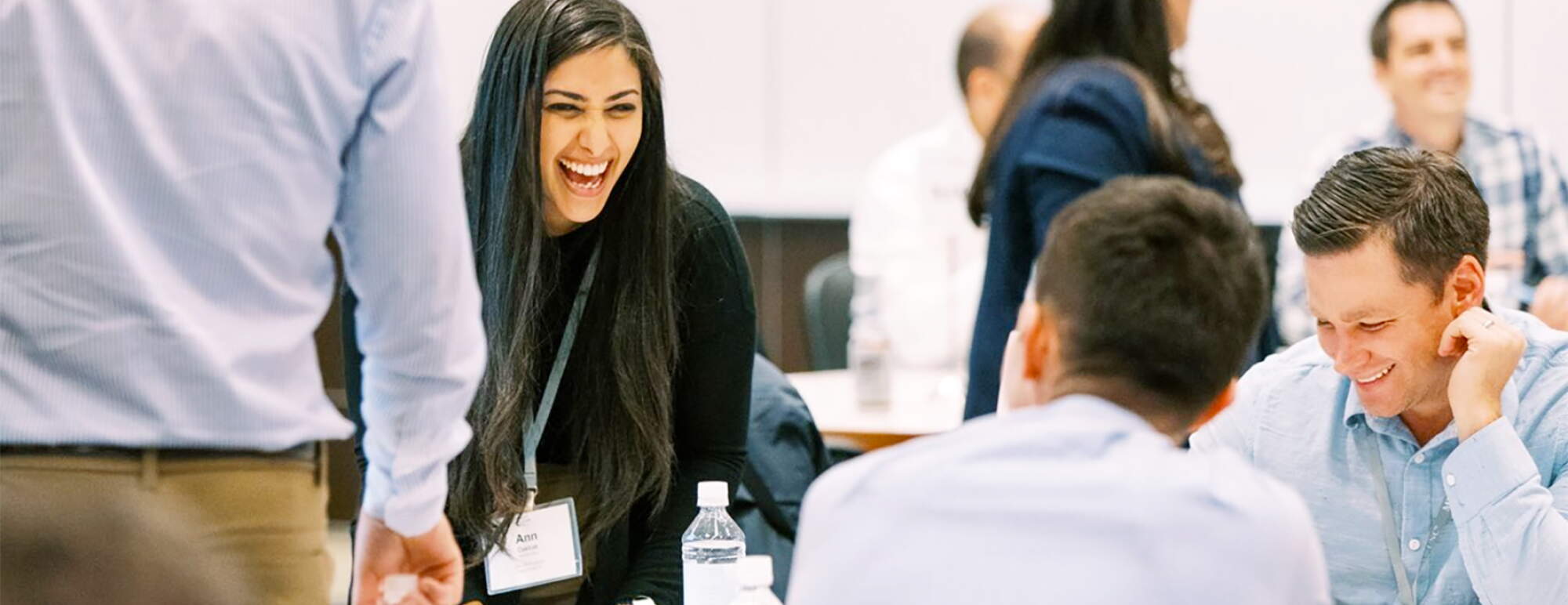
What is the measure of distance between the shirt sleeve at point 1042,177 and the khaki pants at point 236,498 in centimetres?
123

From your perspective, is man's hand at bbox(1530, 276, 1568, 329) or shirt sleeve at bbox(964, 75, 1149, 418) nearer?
shirt sleeve at bbox(964, 75, 1149, 418)

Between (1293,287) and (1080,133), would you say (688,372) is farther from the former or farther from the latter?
(1293,287)

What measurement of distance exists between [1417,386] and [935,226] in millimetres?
3846

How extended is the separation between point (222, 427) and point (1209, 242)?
861mm

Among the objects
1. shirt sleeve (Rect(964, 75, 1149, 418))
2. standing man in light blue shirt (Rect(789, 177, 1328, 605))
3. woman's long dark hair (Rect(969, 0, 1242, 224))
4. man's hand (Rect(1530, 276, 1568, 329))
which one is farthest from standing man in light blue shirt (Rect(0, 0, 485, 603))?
man's hand (Rect(1530, 276, 1568, 329))

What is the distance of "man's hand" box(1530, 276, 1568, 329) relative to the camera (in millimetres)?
3502

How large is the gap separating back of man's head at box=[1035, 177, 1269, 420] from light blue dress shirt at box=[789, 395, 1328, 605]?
0.24 ft

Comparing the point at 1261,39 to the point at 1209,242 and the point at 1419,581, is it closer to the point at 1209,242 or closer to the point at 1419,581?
the point at 1419,581

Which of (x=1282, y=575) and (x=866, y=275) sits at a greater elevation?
(x=1282, y=575)

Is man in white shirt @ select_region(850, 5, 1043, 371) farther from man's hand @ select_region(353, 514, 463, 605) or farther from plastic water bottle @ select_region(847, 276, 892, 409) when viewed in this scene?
man's hand @ select_region(353, 514, 463, 605)

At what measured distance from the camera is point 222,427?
159cm

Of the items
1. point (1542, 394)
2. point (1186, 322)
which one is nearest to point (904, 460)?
point (1186, 322)

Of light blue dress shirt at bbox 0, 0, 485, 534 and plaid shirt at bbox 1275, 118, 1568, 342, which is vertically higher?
light blue dress shirt at bbox 0, 0, 485, 534

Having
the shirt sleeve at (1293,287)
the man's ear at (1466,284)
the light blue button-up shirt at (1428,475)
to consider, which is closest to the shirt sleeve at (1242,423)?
the light blue button-up shirt at (1428,475)
